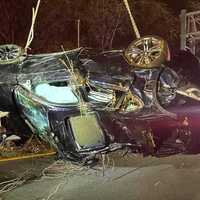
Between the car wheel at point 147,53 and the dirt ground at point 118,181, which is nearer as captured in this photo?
the car wheel at point 147,53

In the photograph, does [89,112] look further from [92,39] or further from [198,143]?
[92,39]

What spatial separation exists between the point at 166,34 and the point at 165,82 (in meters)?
12.9

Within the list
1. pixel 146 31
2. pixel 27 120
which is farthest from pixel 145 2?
pixel 27 120

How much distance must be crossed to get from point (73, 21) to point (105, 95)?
10.7m

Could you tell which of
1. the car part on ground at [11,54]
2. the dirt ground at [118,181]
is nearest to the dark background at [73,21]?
the dirt ground at [118,181]

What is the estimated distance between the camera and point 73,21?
15.9 meters

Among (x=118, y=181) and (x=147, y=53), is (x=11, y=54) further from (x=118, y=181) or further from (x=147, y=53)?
(x=118, y=181)

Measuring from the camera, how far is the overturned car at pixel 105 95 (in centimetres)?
539

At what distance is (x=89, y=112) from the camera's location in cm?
556

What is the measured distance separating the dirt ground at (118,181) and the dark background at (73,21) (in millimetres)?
5919

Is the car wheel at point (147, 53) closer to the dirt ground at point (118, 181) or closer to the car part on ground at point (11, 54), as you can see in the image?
the car part on ground at point (11, 54)

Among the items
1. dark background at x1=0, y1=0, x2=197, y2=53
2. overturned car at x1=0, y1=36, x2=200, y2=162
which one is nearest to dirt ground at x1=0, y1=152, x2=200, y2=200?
overturned car at x1=0, y1=36, x2=200, y2=162

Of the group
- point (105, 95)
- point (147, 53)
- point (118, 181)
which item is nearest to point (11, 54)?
point (105, 95)

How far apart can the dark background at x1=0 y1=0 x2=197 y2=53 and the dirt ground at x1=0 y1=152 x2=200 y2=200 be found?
19.4ft
